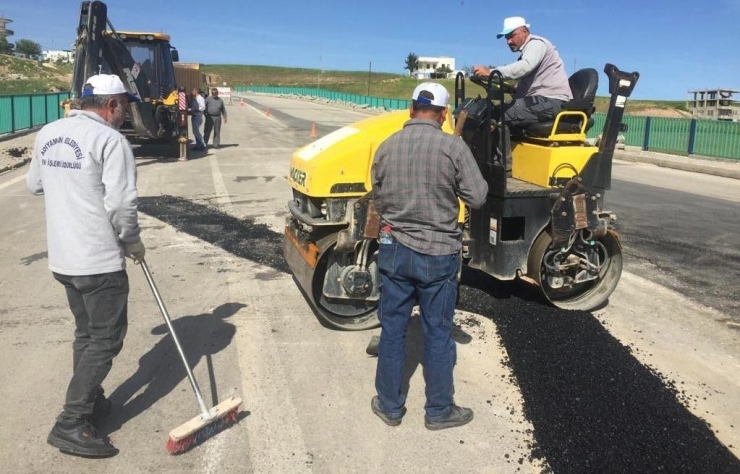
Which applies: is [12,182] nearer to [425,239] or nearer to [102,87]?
[102,87]

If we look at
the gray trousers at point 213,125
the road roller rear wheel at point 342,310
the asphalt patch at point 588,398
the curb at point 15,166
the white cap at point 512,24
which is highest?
the white cap at point 512,24

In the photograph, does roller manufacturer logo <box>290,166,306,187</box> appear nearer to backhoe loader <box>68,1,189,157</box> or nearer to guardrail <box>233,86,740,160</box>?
backhoe loader <box>68,1,189,157</box>

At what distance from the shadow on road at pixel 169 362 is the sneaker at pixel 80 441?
0.83 feet

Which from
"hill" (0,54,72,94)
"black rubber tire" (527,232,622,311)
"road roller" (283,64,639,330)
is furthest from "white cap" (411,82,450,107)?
"hill" (0,54,72,94)

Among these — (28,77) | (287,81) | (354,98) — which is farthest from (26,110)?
(287,81)

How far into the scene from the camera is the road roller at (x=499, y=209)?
459 centimetres

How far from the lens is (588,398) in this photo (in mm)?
3799

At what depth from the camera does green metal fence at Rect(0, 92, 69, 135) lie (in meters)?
19.2

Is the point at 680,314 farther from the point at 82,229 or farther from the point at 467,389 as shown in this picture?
the point at 82,229

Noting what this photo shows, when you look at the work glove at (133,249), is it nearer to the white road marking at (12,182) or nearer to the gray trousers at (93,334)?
the gray trousers at (93,334)

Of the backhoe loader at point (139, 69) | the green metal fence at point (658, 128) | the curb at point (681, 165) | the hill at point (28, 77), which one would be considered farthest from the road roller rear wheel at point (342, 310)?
the hill at point (28, 77)

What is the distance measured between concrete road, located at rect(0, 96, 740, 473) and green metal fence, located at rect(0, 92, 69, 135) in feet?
48.9

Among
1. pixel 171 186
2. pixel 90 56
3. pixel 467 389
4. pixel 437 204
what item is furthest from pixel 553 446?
pixel 90 56

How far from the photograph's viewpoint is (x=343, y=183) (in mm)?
4555
